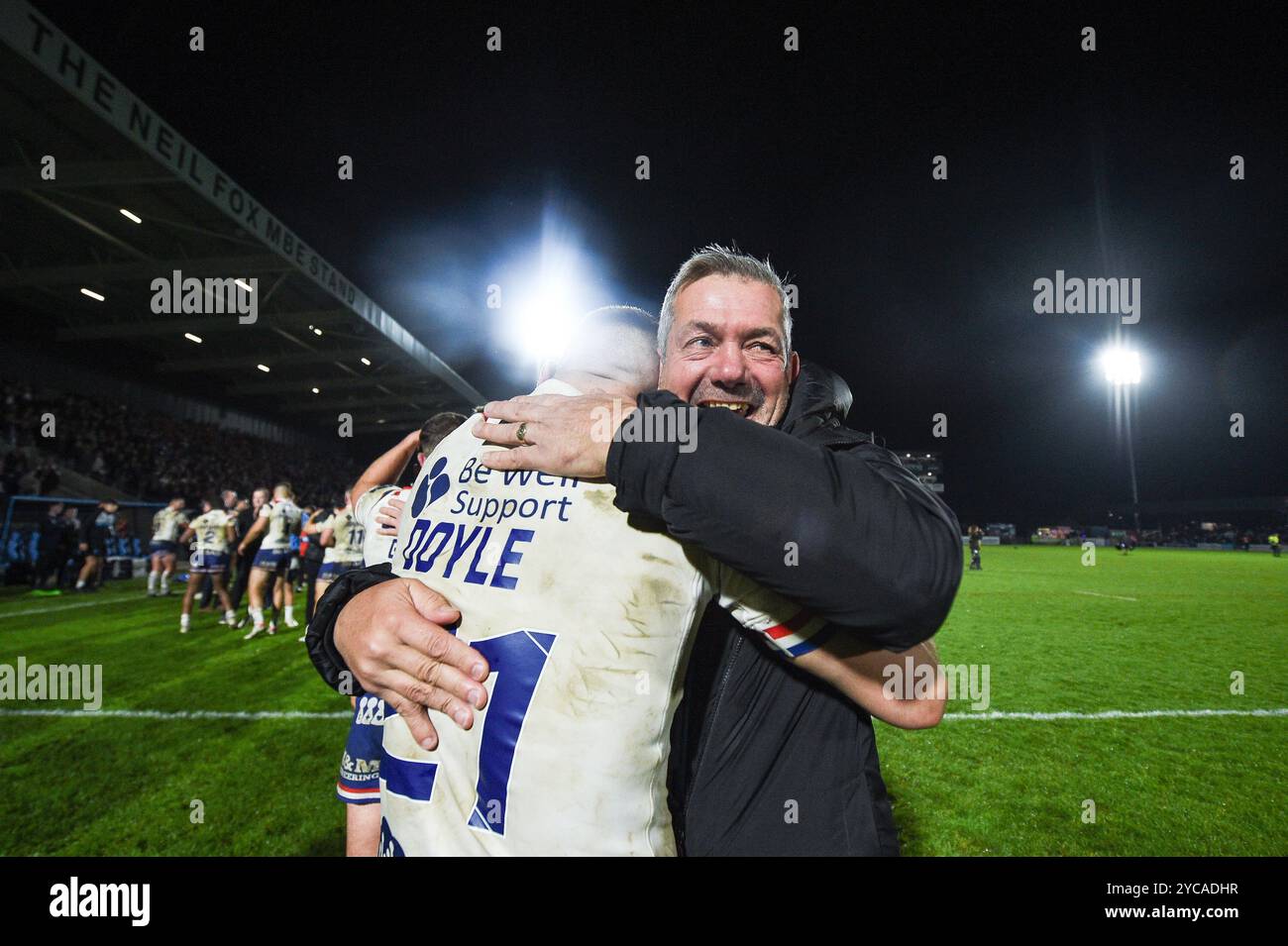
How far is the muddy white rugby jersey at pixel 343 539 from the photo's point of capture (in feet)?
30.8

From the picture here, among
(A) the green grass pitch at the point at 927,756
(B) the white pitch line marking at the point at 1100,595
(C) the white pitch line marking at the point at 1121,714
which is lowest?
(B) the white pitch line marking at the point at 1100,595

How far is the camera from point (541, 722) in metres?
1.17

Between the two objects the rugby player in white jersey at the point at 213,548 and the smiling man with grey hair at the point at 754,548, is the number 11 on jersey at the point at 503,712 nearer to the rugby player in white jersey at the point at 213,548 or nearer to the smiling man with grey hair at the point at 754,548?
the smiling man with grey hair at the point at 754,548

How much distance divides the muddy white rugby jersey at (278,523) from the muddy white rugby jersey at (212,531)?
25.3 inches

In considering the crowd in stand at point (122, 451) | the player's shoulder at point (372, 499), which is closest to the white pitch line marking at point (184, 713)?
the player's shoulder at point (372, 499)

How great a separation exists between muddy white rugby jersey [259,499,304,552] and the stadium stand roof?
8772 millimetres

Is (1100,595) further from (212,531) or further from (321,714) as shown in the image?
(212,531)

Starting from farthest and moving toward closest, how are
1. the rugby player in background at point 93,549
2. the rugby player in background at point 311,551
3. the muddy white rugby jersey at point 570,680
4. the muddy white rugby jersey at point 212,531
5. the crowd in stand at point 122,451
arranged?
the crowd in stand at point 122,451, the rugby player in background at point 93,549, the rugby player in background at point 311,551, the muddy white rugby jersey at point 212,531, the muddy white rugby jersey at point 570,680

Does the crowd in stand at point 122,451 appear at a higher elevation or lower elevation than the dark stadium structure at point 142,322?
lower

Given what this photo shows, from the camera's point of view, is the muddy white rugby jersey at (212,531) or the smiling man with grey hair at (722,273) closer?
the smiling man with grey hair at (722,273)

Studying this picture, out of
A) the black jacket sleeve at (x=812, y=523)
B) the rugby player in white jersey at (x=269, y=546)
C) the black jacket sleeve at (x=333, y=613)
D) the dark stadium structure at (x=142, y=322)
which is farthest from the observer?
the dark stadium structure at (x=142, y=322)

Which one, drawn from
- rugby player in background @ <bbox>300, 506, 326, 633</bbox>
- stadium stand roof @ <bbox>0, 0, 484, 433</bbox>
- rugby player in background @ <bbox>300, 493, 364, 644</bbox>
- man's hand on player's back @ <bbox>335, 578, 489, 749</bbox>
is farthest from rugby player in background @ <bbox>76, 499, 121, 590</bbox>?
man's hand on player's back @ <bbox>335, 578, 489, 749</bbox>

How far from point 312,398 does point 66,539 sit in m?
20.4

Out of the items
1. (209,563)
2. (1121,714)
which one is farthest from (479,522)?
(209,563)
